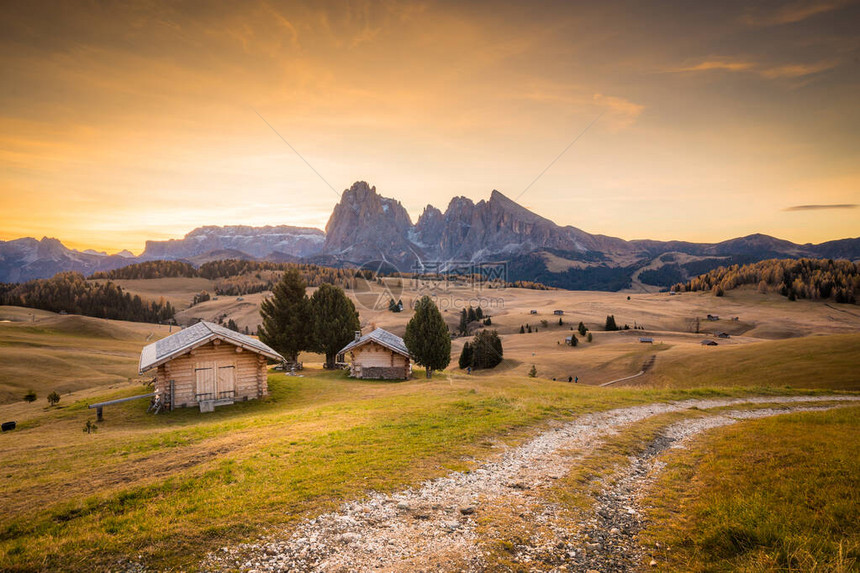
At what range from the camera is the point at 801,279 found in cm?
16900

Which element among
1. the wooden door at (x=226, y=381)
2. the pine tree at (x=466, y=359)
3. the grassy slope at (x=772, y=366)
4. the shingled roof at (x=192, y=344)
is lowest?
the pine tree at (x=466, y=359)

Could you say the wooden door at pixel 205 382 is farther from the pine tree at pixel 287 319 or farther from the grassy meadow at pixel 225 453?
the pine tree at pixel 287 319

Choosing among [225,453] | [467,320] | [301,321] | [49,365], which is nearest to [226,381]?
[225,453]

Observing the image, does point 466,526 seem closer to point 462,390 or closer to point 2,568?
point 2,568

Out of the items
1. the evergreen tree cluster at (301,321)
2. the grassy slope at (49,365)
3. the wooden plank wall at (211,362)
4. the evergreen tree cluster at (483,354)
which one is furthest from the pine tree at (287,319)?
the evergreen tree cluster at (483,354)

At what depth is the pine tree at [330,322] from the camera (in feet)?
158

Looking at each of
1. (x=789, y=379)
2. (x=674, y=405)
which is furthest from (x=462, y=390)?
(x=789, y=379)

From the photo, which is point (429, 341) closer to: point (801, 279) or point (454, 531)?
point (454, 531)

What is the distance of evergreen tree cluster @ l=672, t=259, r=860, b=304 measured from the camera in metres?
154

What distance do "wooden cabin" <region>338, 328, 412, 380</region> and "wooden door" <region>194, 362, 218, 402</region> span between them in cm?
1603

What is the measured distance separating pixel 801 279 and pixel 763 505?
227784 millimetres

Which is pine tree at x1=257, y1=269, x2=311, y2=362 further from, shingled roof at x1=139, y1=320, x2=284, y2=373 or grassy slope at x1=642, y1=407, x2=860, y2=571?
grassy slope at x1=642, y1=407, x2=860, y2=571

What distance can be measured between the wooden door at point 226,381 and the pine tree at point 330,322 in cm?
1981

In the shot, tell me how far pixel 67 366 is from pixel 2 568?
167ft
